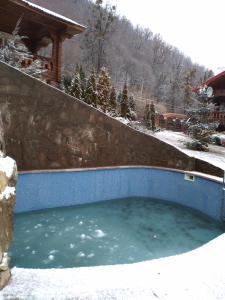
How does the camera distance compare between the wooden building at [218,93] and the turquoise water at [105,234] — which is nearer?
the turquoise water at [105,234]

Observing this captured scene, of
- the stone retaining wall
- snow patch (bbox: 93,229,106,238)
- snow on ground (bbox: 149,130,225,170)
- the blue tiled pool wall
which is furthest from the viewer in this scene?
snow on ground (bbox: 149,130,225,170)

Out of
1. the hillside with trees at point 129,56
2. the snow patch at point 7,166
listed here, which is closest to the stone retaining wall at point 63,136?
the snow patch at point 7,166

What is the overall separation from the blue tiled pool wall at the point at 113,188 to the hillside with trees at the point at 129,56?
2739 cm

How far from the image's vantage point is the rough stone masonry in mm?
2758

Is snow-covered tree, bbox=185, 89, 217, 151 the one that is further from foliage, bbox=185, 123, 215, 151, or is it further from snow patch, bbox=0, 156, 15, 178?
snow patch, bbox=0, 156, 15, 178

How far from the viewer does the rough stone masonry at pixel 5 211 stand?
2758 mm

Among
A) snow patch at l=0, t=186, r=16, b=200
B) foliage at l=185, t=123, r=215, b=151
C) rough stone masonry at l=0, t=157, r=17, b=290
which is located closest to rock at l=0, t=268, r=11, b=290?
rough stone masonry at l=0, t=157, r=17, b=290

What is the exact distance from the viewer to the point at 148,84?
189 feet

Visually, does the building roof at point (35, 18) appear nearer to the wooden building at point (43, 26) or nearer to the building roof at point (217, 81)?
the wooden building at point (43, 26)

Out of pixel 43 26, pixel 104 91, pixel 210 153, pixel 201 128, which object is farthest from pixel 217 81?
pixel 43 26

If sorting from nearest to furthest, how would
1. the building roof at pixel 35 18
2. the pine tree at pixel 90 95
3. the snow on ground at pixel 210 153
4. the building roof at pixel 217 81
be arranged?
the snow on ground at pixel 210 153 → the building roof at pixel 35 18 → the pine tree at pixel 90 95 → the building roof at pixel 217 81

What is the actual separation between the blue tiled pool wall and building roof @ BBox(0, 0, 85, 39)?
22.6 feet

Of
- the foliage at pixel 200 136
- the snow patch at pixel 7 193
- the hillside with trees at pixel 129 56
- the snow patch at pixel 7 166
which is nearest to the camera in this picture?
the snow patch at pixel 7 193

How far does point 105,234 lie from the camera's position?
6.59 meters
